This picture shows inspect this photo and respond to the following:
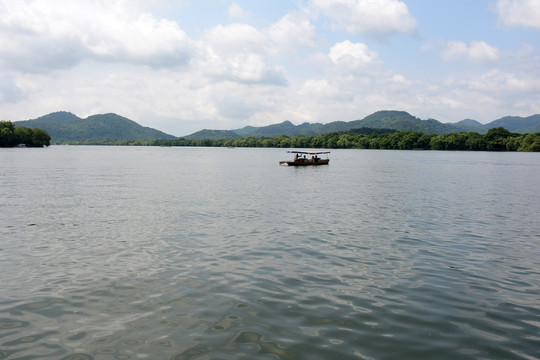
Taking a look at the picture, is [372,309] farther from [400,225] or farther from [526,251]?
[400,225]

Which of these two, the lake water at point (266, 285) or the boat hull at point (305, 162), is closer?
the lake water at point (266, 285)

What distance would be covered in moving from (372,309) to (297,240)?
8.65 meters

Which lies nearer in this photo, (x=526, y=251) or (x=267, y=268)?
(x=267, y=268)

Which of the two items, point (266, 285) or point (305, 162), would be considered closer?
point (266, 285)

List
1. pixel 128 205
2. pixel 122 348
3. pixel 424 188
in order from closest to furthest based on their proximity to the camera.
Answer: pixel 122 348, pixel 128 205, pixel 424 188

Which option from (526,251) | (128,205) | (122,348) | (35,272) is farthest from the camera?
(128,205)

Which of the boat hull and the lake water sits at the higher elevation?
the boat hull

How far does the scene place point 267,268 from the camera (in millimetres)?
14703

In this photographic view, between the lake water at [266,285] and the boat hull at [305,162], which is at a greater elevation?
the boat hull at [305,162]

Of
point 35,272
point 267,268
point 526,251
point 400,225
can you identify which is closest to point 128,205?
point 35,272

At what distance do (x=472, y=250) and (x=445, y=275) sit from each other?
4.87m

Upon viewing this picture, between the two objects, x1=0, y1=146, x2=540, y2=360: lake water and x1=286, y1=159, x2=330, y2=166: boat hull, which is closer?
x1=0, y1=146, x2=540, y2=360: lake water

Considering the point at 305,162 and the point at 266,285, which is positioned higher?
the point at 305,162

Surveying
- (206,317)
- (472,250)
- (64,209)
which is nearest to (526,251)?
(472,250)
